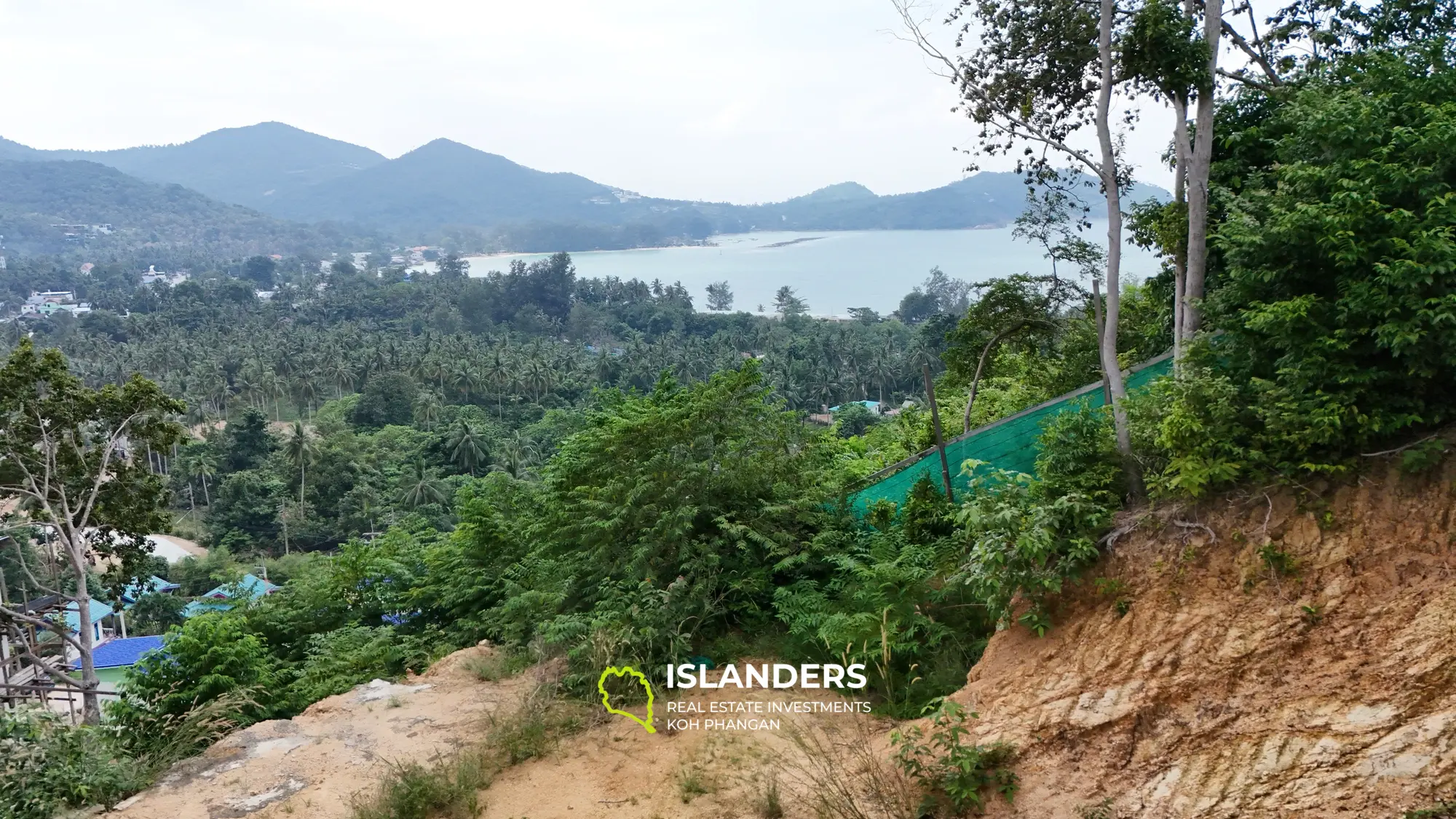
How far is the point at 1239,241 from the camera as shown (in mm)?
4664

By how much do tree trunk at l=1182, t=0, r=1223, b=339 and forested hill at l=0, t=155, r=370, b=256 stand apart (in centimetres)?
18850

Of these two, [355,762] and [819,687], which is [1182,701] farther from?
[355,762]

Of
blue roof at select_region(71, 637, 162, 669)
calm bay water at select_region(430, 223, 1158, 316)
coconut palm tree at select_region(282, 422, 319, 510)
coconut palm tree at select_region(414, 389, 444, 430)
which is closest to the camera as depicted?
blue roof at select_region(71, 637, 162, 669)

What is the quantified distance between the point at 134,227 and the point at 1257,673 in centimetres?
22554

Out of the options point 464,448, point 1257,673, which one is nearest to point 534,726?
point 1257,673

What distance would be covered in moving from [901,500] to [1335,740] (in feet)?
13.4

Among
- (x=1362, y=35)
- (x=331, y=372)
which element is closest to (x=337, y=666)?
(x=1362, y=35)

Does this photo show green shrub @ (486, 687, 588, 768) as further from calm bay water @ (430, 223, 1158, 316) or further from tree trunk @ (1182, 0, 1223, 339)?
calm bay water @ (430, 223, 1158, 316)

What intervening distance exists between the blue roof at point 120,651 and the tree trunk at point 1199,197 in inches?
1025

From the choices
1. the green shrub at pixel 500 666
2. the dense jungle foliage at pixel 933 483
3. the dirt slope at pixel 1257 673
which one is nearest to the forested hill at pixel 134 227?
the dense jungle foliage at pixel 933 483

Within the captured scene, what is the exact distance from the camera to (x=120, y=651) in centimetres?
2427

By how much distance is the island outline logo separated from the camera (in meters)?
5.54

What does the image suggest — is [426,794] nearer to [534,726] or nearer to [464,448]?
[534,726]

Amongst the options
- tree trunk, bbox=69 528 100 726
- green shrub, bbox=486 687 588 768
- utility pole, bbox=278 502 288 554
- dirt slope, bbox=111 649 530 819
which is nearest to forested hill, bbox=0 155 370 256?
utility pole, bbox=278 502 288 554
